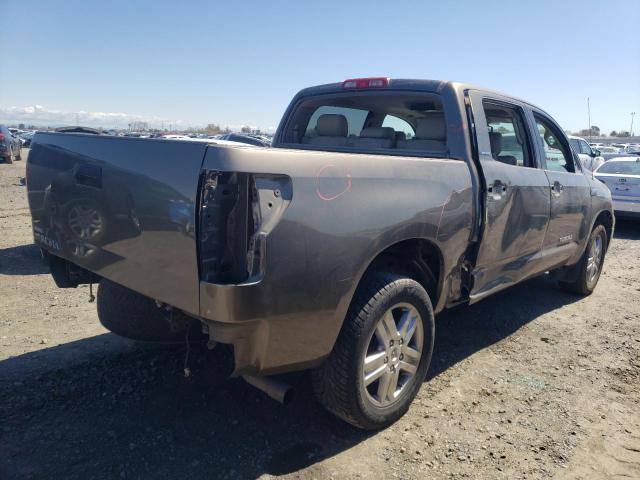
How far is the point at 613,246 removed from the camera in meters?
9.03

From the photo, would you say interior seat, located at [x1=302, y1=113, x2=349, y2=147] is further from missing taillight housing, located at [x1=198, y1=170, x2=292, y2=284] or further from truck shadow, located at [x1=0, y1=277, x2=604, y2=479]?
missing taillight housing, located at [x1=198, y1=170, x2=292, y2=284]

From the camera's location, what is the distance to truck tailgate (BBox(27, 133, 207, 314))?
219 centimetres

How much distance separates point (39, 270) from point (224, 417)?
406 centimetres

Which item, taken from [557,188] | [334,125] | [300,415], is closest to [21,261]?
[334,125]

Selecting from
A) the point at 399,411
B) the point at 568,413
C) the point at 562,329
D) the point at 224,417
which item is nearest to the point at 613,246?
the point at 562,329

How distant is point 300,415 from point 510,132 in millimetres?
2923

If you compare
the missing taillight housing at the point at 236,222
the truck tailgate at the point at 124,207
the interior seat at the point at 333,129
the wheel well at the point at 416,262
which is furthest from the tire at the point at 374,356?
the interior seat at the point at 333,129

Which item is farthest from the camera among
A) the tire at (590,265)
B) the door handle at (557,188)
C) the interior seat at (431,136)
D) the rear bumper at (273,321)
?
the tire at (590,265)

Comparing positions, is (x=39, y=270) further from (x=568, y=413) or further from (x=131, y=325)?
(x=568, y=413)

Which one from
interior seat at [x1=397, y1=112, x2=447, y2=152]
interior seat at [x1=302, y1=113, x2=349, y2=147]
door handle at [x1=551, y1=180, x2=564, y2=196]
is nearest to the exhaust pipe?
interior seat at [x1=397, y1=112, x2=447, y2=152]

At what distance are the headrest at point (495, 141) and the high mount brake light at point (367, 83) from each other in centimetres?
90

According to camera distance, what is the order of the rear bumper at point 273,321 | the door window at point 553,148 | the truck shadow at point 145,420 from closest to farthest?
the rear bumper at point 273,321 < the truck shadow at point 145,420 < the door window at point 553,148

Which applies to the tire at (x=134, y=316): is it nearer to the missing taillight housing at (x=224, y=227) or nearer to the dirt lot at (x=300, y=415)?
the dirt lot at (x=300, y=415)

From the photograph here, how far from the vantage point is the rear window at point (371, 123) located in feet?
12.7
